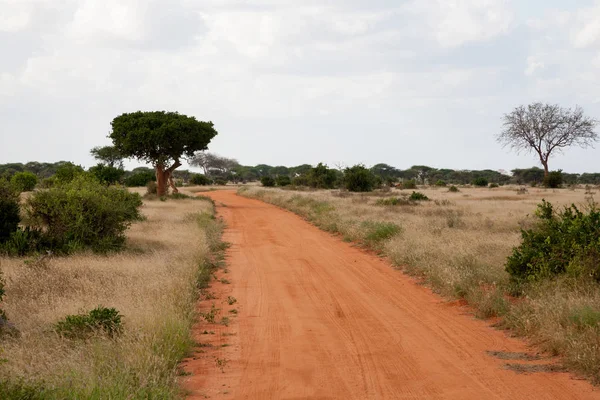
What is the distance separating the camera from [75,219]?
47.4ft

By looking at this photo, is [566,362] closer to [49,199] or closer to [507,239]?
[507,239]

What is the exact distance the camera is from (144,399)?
511 centimetres

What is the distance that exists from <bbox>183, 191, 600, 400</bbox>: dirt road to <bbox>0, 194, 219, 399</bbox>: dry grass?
1.85 ft

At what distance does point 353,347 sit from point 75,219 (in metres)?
9.74

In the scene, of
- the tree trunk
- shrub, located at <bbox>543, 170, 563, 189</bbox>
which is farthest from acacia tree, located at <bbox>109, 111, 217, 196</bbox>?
shrub, located at <bbox>543, 170, 563, 189</bbox>

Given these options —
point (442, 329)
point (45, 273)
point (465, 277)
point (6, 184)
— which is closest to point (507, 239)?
point (465, 277)

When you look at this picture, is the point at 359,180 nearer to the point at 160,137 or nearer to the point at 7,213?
the point at 160,137

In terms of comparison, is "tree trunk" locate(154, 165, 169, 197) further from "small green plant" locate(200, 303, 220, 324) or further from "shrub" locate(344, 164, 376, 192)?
"small green plant" locate(200, 303, 220, 324)

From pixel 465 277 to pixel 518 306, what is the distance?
183 cm

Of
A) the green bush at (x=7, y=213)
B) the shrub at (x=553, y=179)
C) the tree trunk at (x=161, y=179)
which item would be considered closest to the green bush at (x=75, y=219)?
the green bush at (x=7, y=213)

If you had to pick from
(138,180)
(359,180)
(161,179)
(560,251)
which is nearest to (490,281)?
(560,251)

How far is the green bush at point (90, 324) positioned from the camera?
274 inches

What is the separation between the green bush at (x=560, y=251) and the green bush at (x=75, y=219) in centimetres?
993

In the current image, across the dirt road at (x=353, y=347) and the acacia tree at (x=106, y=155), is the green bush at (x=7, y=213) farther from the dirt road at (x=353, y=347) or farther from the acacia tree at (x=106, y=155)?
the acacia tree at (x=106, y=155)
